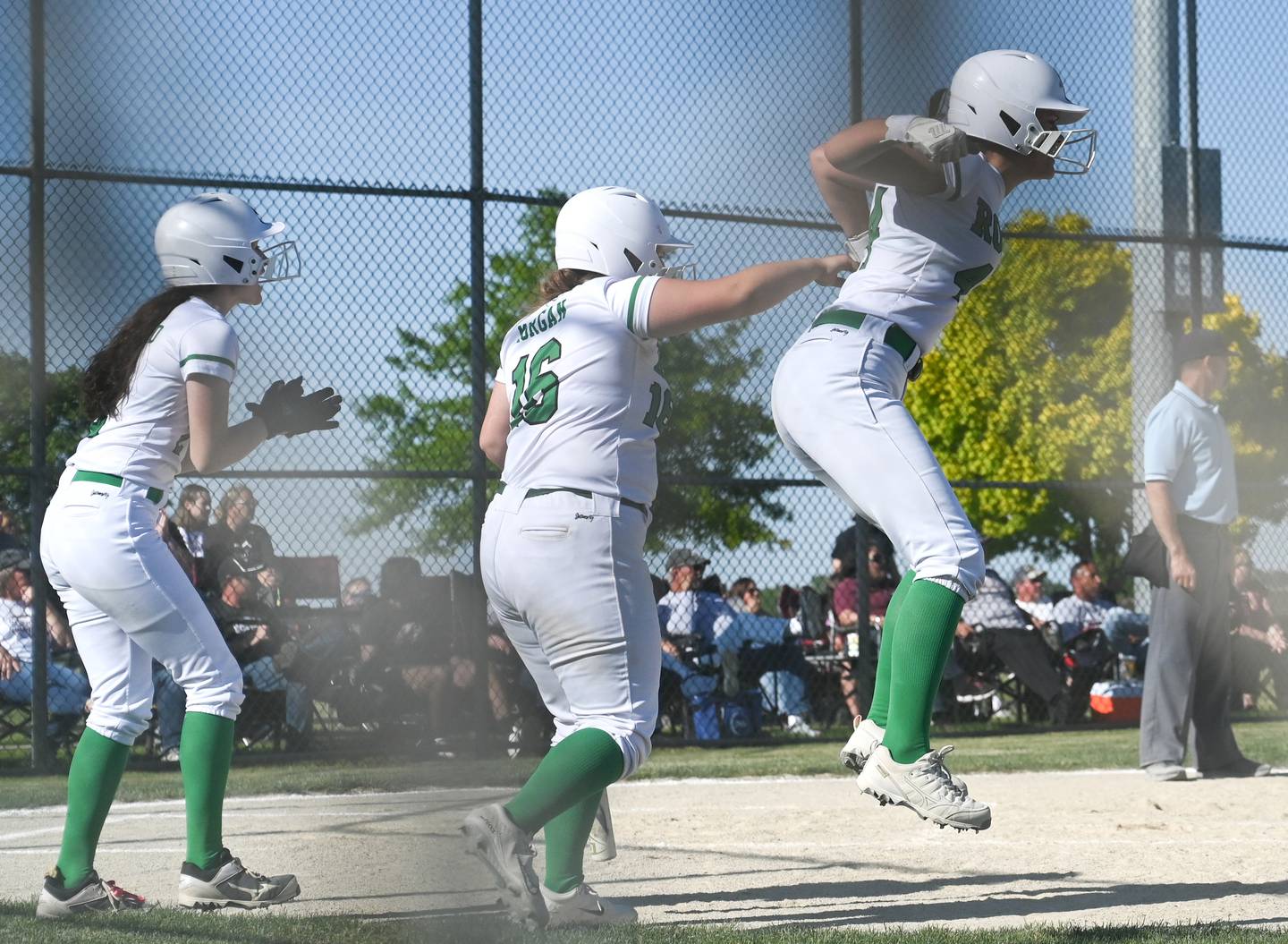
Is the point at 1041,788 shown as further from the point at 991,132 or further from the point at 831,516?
the point at 991,132

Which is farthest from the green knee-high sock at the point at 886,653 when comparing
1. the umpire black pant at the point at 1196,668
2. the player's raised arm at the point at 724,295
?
the umpire black pant at the point at 1196,668

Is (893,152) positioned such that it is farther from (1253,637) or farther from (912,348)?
(1253,637)

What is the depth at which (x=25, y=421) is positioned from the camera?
4.77 meters

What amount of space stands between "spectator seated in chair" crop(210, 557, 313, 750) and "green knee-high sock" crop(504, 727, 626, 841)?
4649 millimetres

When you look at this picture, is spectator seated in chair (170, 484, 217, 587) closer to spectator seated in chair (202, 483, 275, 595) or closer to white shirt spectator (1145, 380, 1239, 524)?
spectator seated in chair (202, 483, 275, 595)

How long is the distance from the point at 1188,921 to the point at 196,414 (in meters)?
2.75

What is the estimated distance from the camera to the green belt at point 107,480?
4.29 meters

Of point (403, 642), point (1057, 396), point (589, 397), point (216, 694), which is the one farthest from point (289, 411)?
point (1057, 396)

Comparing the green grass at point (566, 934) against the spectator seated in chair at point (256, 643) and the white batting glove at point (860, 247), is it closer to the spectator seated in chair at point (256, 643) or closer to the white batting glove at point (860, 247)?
the white batting glove at point (860, 247)

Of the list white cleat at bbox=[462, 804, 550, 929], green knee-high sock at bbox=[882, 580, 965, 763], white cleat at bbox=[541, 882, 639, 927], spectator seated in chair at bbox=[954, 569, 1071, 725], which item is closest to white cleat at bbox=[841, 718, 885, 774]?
green knee-high sock at bbox=[882, 580, 965, 763]

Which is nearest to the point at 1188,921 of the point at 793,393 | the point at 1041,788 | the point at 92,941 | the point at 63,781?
the point at 793,393

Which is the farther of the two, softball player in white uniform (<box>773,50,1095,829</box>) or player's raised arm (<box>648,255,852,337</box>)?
softball player in white uniform (<box>773,50,1095,829</box>)

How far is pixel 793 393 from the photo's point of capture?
3.91 metres

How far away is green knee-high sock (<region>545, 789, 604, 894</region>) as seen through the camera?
4.04 meters
